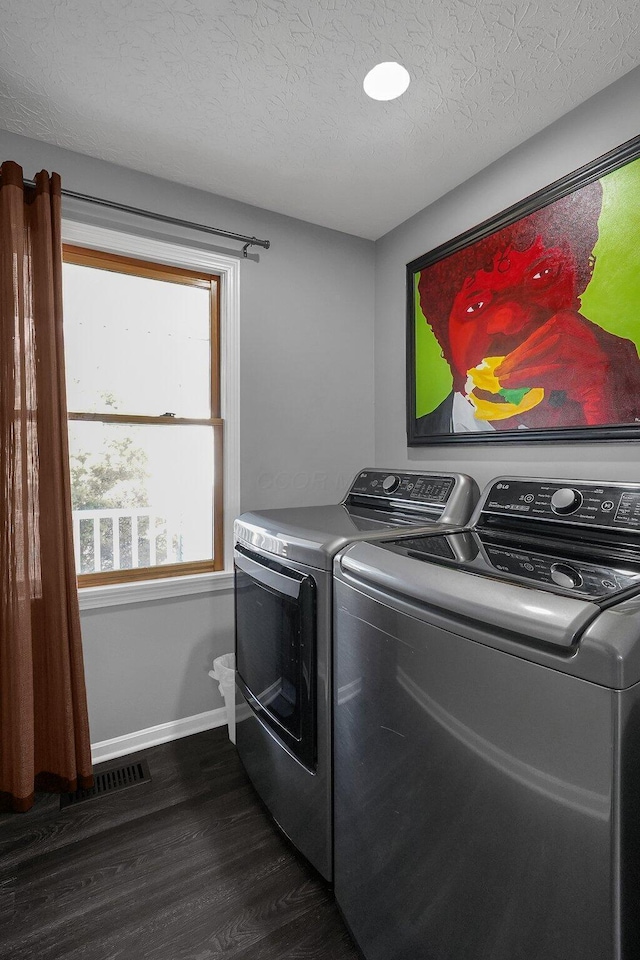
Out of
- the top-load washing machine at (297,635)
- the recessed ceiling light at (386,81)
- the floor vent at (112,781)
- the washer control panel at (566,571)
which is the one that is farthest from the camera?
the floor vent at (112,781)

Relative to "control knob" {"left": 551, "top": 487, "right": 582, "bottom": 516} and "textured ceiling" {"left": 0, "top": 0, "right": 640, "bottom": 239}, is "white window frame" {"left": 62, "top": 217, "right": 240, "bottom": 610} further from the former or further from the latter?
"control knob" {"left": 551, "top": 487, "right": 582, "bottom": 516}

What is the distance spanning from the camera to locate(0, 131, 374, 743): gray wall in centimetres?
196

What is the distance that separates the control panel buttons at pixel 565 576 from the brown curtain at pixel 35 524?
1.60 metres

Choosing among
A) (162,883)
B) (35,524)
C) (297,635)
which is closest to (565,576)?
(297,635)

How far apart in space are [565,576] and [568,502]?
1.65 feet

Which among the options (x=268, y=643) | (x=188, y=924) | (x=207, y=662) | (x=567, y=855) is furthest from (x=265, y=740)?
(x=567, y=855)

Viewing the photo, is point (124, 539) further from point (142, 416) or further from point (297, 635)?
point (297, 635)

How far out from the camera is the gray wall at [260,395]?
1957 millimetres

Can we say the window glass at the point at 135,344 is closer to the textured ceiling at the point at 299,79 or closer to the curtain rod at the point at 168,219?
the curtain rod at the point at 168,219

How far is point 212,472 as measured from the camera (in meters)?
2.25

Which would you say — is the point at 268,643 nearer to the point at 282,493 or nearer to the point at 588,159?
the point at 282,493

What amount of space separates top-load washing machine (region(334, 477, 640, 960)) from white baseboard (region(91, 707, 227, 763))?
3.45ft

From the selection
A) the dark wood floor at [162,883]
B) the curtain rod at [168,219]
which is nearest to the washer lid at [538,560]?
the dark wood floor at [162,883]

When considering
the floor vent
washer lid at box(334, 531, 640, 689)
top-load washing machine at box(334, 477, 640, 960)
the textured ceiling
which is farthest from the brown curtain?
washer lid at box(334, 531, 640, 689)
